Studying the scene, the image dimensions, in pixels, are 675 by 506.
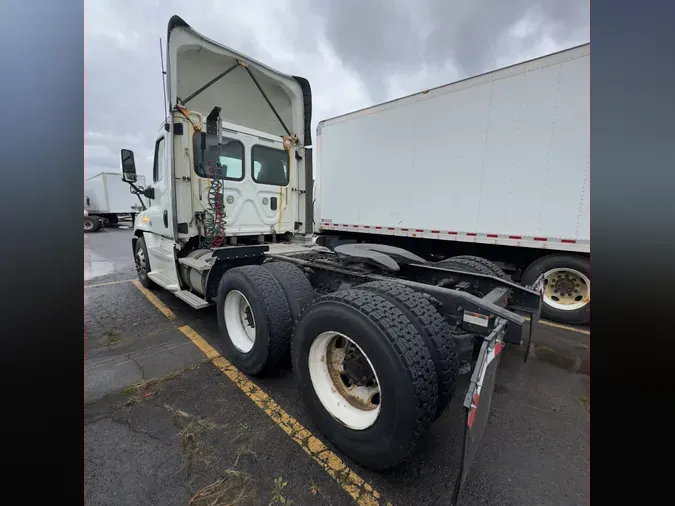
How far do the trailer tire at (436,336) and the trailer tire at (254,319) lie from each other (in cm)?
118

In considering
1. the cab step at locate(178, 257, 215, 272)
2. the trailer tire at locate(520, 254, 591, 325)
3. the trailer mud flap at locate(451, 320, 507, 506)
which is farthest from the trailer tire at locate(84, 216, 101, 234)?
the trailer mud flap at locate(451, 320, 507, 506)

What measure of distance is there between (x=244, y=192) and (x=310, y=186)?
1317 mm

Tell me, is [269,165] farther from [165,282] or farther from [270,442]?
[270,442]

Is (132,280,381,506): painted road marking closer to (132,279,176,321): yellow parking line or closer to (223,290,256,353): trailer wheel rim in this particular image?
(223,290,256,353): trailer wheel rim

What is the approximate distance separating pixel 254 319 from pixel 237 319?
60 cm

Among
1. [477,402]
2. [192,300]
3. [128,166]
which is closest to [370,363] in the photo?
[477,402]

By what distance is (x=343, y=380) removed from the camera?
98.6 inches

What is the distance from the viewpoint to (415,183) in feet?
20.4

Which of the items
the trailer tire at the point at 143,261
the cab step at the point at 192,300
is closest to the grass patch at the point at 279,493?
the cab step at the point at 192,300

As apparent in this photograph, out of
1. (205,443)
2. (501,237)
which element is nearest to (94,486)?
(205,443)

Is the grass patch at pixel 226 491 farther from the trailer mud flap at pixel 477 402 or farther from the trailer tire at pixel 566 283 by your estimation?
the trailer tire at pixel 566 283

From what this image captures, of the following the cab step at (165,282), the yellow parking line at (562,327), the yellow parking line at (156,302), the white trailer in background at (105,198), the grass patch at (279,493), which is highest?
the white trailer in background at (105,198)

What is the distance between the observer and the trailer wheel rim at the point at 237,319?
3.48 meters
